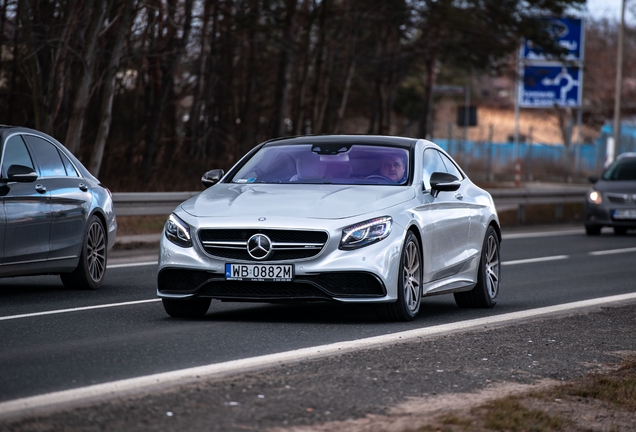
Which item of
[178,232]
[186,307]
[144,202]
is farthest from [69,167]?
[144,202]

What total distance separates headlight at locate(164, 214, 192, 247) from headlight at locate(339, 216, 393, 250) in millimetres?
1148

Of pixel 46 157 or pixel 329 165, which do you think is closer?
pixel 329 165

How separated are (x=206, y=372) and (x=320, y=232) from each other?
2.36 meters

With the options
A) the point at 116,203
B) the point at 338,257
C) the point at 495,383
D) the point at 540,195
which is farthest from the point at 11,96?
the point at 495,383

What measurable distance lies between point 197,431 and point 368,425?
2.53ft

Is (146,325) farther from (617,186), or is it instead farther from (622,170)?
(622,170)

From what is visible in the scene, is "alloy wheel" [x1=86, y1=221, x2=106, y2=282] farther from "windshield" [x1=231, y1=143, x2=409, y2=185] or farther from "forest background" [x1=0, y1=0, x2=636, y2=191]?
"forest background" [x1=0, y1=0, x2=636, y2=191]

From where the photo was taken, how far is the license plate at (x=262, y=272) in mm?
8758

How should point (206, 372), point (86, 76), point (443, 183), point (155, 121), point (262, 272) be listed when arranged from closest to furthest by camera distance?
point (206, 372), point (262, 272), point (443, 183), point (86, 76), point (155, 121)

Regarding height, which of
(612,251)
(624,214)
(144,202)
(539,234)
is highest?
(144,202)

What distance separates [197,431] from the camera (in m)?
5.11

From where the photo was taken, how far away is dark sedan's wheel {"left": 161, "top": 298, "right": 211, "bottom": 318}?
939cm

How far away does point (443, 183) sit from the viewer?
9.87m

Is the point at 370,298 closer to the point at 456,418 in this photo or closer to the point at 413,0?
the point at 456,418
